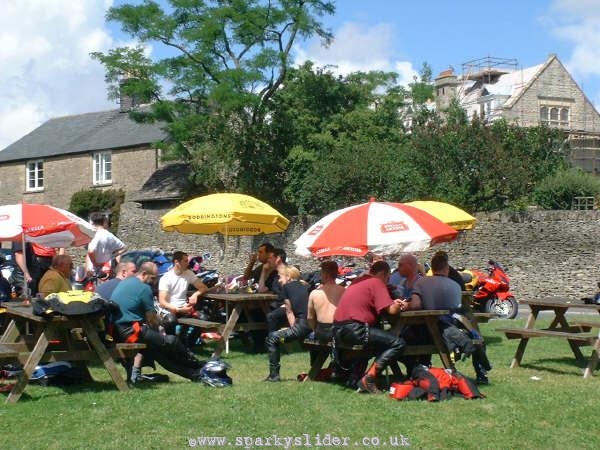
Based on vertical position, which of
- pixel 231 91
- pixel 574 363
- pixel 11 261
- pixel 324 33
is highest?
pixel 324 33

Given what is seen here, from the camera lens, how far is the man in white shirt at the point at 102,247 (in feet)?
44.0

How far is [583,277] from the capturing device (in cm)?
2475

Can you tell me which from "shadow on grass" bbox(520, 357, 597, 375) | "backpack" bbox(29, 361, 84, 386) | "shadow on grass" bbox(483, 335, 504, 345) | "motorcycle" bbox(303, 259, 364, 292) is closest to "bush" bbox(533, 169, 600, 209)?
"motorcycle" bbox(303, 259, 364, 292)

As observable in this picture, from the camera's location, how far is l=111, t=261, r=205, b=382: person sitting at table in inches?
381

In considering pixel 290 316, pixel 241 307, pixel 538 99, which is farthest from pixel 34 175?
pixel 290 316

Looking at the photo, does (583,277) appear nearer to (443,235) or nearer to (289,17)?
(443,235)

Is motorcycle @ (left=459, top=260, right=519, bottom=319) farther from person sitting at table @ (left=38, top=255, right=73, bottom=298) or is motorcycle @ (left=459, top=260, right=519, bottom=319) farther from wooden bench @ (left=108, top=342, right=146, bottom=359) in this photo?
wooden bench @ (left=108, top=342, right=146, bottom=359)

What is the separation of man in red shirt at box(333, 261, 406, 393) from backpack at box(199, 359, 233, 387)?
1.41m

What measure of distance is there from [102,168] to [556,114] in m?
28.5

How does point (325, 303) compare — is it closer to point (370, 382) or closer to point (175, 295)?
point (370, 382)

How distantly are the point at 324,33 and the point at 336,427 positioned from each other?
32.9 meters

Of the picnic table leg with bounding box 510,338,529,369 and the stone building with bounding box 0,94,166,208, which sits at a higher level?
the stone building with bounding box 0,94,166,208

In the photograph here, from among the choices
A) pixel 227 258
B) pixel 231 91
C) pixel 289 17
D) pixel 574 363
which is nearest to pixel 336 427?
pixel 574 363

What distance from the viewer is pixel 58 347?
943cm
